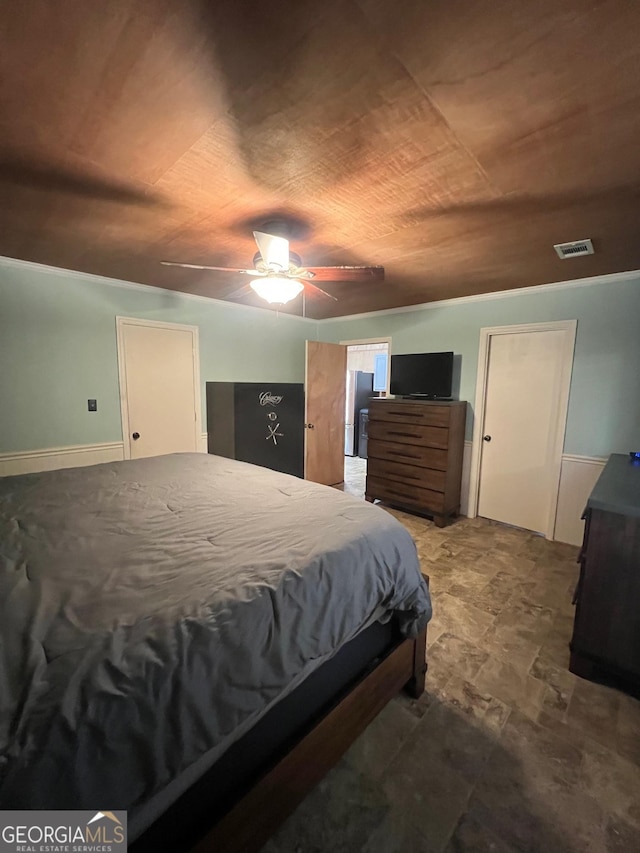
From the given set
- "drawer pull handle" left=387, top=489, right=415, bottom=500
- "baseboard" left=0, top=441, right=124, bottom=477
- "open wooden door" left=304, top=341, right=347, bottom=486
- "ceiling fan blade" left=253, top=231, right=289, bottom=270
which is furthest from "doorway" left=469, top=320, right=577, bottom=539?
"baseboard" left=0, top=441, right=124, bottom=477

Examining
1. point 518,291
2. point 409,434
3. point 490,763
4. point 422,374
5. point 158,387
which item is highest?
point 518,291

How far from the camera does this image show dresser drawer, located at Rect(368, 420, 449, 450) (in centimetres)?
344

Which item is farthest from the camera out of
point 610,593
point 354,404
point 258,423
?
point 354,404

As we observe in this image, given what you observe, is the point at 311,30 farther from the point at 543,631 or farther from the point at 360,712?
the point at 543,631

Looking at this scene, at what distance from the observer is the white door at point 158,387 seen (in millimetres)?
3346

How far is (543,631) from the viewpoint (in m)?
2.06

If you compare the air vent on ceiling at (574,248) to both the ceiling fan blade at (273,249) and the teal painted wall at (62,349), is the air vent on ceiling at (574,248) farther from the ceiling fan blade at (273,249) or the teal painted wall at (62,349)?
the teal painted wall at (62,349)

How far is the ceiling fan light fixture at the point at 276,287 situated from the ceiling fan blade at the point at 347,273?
14 cm

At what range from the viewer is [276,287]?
210 cm

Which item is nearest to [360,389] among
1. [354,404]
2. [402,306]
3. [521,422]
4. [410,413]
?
[354,404]

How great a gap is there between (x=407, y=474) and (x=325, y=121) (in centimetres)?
310

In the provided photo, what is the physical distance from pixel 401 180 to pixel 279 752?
87.5 inches

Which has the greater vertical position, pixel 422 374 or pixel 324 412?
pixel 422 374

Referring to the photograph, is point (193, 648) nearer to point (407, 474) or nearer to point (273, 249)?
point (273, 249)
